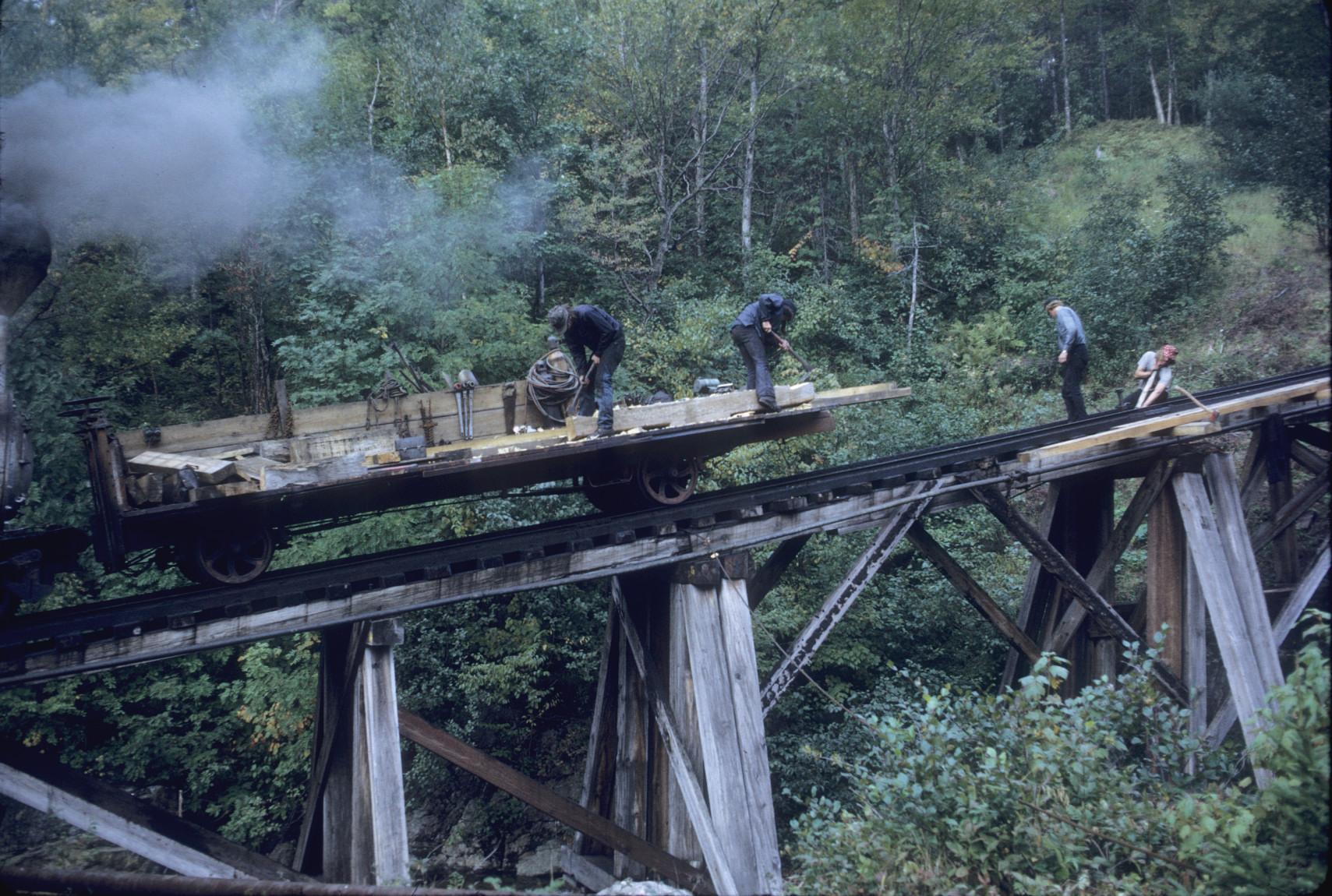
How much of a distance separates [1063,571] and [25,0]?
17794 millimetres

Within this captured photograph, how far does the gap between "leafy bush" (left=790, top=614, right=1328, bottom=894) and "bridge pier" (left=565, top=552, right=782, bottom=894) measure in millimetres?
457

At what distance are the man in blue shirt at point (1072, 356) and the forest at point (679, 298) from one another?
8.89 ft

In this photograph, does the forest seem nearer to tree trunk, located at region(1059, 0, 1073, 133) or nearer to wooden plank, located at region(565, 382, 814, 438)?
tree trunk, located at region(1059, 0, 1073, 133)

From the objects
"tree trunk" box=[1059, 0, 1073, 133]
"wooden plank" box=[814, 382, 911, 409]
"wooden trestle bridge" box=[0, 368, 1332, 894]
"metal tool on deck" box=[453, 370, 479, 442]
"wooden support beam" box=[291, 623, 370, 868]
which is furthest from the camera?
"tree trunk" box=[1059, 0, 1073, 133]

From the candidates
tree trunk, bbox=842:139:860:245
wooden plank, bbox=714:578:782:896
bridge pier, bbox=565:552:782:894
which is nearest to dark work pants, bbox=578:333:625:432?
bridge pier, bbox=565:552:782:894

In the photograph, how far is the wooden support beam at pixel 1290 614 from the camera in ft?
24.3

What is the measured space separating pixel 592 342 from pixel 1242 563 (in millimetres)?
5683

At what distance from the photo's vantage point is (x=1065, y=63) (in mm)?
28281

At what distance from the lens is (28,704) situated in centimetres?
1068

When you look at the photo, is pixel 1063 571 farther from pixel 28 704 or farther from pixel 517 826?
pixel 28 704

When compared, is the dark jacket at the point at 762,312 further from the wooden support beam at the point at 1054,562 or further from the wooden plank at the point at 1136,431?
the wooden plank at the point at 1136,431

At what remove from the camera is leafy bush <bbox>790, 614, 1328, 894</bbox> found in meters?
3.89

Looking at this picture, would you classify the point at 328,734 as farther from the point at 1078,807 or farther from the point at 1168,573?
the point at 1168,573

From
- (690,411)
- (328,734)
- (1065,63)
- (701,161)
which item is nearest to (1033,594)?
(690,411)
